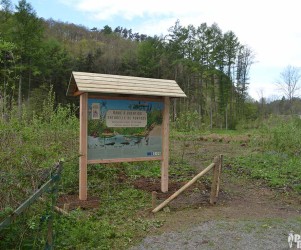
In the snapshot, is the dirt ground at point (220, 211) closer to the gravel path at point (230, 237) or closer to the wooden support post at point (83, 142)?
the gravel path at point (230, 237)

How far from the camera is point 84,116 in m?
6.24

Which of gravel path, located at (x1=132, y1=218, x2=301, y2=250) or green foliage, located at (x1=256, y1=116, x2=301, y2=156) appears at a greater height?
green foliage, located at (x1=256, y1=116, x2=301, y2=156)

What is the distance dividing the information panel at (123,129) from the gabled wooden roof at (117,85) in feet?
1.12

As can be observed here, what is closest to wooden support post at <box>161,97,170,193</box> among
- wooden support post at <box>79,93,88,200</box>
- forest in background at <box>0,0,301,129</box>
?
wooden support post at <box>79,93,88,200</box>

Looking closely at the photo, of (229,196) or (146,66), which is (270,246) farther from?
(146,66)

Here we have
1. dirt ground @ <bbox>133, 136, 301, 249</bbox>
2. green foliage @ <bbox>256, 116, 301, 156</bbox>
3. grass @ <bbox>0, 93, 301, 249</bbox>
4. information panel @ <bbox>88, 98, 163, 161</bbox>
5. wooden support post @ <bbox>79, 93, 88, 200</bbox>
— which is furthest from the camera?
green foliage @ <bbox>256, 116, 301, 156</bbox>

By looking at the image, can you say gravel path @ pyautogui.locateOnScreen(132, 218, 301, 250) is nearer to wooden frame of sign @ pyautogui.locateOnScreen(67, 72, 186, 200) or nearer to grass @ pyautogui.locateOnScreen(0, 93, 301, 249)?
grass @ pyautogui.locateOnScreen(0, 93, 301, 249)

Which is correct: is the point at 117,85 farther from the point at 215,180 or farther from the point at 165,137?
the point at 215,180

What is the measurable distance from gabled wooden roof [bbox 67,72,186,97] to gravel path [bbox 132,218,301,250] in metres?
3.09

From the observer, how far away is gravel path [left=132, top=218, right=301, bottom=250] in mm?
4109

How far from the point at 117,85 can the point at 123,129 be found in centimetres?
100

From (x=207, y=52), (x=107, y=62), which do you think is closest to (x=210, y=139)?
(x=207, y=52)

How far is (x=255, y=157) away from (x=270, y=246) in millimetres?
7358

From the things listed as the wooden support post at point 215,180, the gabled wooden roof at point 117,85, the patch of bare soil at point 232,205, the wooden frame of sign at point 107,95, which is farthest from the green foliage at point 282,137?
the gabled wooden roof at point 117,85
